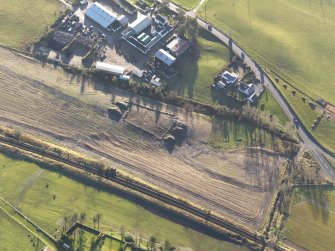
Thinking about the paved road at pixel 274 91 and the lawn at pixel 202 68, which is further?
the lawn at pixel 202 68

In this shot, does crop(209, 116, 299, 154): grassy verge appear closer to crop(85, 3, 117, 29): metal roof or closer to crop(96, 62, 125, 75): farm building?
crop(96, 62, 125, 75): farm building

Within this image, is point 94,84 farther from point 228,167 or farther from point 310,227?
point 310,227

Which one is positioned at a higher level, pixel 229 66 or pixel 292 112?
pixel 229 66

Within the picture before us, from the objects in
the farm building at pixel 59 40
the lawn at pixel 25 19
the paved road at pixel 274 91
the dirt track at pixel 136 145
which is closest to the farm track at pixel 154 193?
the dirt track at pixel 136 145

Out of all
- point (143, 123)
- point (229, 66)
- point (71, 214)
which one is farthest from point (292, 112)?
point (71, 214)

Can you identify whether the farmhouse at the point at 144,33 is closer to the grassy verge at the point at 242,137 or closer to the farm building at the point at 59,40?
the farm building at the point at 59,40
